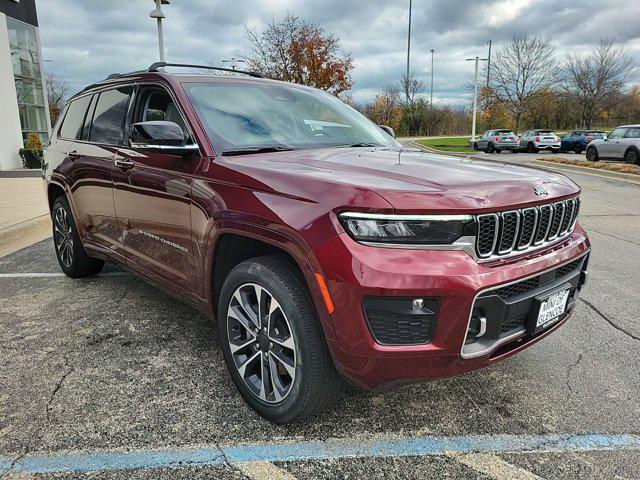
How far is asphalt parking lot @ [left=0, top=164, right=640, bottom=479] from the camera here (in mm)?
2223

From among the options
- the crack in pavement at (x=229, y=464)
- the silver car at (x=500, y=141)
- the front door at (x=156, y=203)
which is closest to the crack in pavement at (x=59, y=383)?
the front door at (x=156, y=203)

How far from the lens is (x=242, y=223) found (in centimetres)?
245

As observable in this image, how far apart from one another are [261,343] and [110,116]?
2466 mm

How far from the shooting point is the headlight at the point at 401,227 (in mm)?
2023

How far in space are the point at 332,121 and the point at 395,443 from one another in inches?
86.9

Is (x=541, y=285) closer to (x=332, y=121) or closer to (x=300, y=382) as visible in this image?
(x=300, y=382)

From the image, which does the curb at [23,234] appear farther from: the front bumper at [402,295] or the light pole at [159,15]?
the light pole at [159,15]

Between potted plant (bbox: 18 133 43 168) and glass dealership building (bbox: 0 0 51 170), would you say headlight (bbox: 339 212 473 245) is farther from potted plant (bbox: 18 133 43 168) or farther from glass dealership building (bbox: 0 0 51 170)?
glass dealership building (bbox: 0 0 51 170)

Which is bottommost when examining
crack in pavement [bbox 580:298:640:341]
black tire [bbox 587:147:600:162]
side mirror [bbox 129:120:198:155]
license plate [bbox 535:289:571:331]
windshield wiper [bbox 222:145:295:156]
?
crack in pavement [bbox 580:298:640:341]

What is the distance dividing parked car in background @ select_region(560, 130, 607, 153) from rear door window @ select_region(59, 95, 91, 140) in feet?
99.1

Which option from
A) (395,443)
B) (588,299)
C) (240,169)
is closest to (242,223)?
(240,169)

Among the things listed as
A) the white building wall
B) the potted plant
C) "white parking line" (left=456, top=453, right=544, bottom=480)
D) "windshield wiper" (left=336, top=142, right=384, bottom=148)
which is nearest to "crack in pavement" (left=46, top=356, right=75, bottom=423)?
"white parking line" (left=456, top=453, right=544, bottom=480)

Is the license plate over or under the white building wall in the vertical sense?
under

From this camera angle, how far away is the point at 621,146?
60.5 feet
